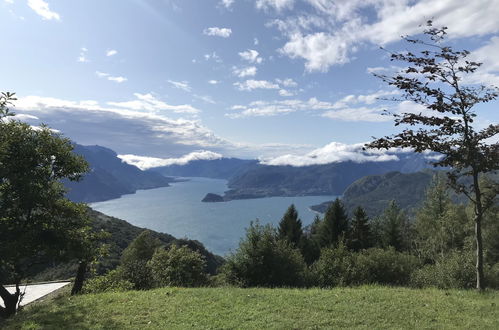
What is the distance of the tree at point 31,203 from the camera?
519 inches

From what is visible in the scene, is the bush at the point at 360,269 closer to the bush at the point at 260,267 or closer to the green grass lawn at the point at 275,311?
the bush at the point at 260,267

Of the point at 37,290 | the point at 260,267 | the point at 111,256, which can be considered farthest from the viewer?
the point at 111,256

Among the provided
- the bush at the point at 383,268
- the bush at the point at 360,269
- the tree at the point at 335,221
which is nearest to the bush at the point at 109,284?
the bush at the point at 360,269

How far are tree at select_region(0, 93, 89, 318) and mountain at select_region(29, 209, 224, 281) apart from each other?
1311 millimetres

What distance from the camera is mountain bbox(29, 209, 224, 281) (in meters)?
34.4

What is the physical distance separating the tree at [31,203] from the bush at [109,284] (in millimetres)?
5085

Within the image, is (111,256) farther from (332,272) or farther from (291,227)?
(332,272)

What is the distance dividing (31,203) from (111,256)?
269 ft

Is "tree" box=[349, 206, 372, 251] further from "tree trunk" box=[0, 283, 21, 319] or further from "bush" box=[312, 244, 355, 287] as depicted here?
"tree trunk" box=[0, 283, 21, 319]

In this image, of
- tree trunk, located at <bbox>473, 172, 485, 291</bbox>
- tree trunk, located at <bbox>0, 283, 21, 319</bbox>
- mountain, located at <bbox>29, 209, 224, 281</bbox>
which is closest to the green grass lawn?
tree trunk, located at <bbox>473, 172, 485, 291</bbox>

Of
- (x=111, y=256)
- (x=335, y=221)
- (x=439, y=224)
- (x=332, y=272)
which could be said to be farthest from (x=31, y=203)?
(x=111, y=256)

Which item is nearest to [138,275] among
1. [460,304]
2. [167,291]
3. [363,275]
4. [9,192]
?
[167,291]

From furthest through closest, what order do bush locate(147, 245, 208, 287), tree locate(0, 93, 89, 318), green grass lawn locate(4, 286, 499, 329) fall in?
1. bush locate(147, 245, 208, 287)
2. tree locate(0, 93, 89, 318)
3. green grass lawn locate(4, 286, 499, 329)

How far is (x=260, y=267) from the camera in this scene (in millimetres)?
24094
